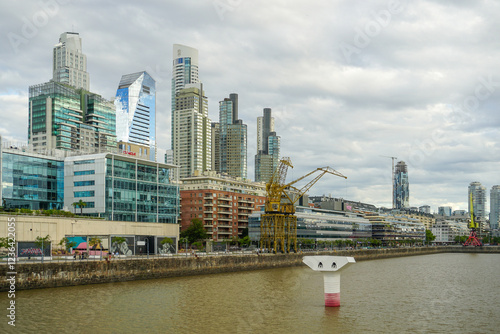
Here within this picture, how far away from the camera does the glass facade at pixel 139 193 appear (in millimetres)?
94188

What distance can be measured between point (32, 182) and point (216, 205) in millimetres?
75697

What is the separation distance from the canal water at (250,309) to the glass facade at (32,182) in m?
39.5

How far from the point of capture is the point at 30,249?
207 ft

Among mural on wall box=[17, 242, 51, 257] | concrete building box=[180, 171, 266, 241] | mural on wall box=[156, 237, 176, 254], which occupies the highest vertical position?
concrete building box=[180, 171, 266, 241]

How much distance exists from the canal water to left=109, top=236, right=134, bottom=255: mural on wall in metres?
20.3

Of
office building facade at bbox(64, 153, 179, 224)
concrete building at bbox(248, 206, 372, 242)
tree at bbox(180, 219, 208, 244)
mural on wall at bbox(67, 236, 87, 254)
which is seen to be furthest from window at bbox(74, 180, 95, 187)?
concrete building at bbox(248, 206, 372, 242)

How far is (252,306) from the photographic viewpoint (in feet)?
146

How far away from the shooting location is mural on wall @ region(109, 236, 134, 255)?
269ft

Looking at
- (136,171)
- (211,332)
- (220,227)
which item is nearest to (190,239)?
(220,227)

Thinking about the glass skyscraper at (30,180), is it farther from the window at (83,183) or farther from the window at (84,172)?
the window at (84,172)

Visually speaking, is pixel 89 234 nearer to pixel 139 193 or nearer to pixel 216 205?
pixel 139 193

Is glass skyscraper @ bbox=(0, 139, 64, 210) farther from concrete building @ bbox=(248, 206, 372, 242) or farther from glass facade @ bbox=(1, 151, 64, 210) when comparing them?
concrete building @ bbox=(248, 206, 372, 242)

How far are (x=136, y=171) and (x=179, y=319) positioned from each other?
65.6 metres

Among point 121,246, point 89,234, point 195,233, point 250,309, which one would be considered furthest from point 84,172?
point 250,309
